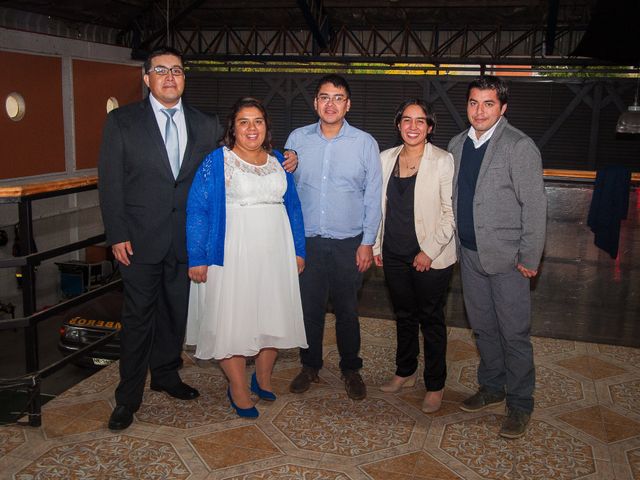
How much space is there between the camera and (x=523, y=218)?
2688mm

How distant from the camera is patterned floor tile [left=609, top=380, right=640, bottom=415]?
3.15 m

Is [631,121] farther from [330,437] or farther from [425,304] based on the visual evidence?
[330,437]

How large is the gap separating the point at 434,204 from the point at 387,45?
992 cm

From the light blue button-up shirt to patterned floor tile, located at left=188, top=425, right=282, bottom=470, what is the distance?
1001 millimetres

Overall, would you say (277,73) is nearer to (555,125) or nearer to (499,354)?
(555,125)

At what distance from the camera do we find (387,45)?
12039mm

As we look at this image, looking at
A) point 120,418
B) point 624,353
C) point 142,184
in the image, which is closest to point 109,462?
point 120,418

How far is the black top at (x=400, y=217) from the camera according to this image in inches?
115

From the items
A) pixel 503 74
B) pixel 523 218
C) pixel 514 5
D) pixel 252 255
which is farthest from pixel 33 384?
pixel 503 74

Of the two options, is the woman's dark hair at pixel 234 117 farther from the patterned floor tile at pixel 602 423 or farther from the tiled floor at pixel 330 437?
the patterned floor tile at pixel 602 423

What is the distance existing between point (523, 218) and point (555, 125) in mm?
10455

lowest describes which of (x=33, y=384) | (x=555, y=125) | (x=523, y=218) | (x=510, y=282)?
(x=33, y=384)

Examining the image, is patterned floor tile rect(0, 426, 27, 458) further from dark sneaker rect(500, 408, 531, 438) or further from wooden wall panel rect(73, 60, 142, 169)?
wooden wall panel rect(73, 60, 142, 169)

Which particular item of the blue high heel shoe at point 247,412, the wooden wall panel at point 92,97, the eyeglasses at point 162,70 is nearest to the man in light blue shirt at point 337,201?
the blue high heel shoe at point 247,412
